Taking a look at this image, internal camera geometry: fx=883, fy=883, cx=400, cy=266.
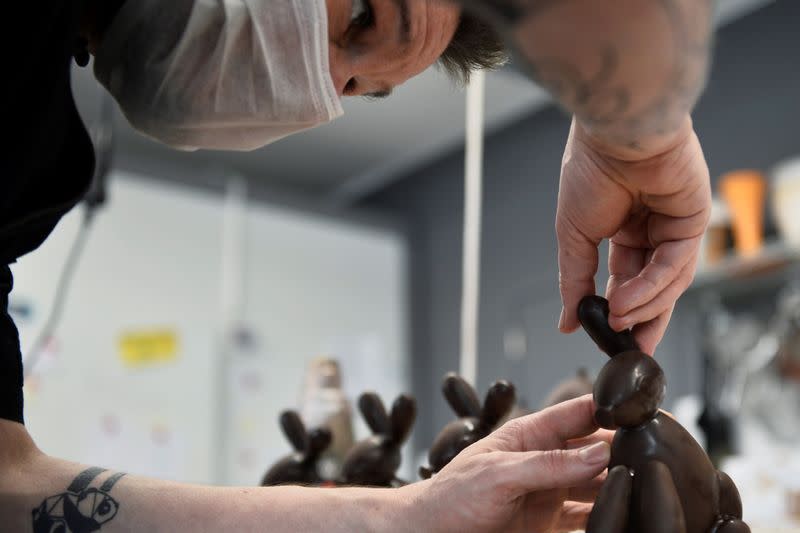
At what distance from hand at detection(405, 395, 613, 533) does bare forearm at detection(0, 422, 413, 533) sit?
55 millimetres

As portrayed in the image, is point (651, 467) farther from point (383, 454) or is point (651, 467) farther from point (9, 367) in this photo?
point (9, 367)

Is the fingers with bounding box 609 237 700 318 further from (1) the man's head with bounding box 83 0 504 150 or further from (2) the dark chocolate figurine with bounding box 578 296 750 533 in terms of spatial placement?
(1) the man's head with bounding box 83 0 504 150

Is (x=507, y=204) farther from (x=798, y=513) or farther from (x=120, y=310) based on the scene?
(x=798, y=513)

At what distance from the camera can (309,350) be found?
12.1 ft

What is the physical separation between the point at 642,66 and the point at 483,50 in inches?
19.7

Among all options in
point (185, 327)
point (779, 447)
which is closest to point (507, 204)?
point (185, 327)

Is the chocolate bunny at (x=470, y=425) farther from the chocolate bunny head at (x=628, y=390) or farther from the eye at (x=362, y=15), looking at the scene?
the eye at (x=362, y=15)

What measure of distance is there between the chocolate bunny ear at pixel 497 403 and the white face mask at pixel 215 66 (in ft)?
1.11

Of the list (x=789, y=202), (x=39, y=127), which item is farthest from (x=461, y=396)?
(x=789, y=202)

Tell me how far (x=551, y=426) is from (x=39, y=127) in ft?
1.59

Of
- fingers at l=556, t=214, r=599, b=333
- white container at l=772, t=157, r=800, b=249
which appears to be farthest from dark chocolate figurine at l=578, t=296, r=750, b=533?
white container at l=772, t=157, r=800, b=249

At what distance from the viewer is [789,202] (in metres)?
2.38

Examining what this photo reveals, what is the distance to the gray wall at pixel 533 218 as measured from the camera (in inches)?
112

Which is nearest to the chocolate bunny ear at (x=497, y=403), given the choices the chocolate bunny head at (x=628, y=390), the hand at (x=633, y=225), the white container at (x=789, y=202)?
the hand at (x=633, y=225)
